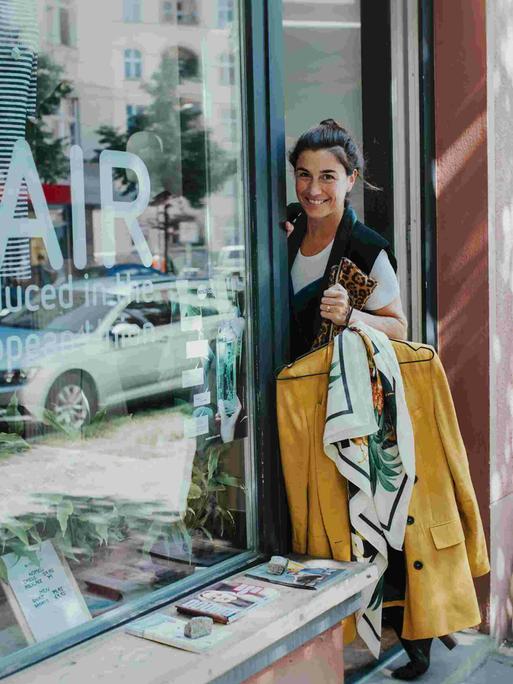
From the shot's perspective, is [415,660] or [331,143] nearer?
[331,143]

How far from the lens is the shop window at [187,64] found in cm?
304

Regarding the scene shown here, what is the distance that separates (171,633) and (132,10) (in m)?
1.86

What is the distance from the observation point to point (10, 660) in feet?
6.88

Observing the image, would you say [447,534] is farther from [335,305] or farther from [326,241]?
[326,241]

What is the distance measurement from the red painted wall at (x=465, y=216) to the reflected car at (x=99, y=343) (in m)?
1.37

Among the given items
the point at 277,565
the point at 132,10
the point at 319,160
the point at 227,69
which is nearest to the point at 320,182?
the point at 319,160

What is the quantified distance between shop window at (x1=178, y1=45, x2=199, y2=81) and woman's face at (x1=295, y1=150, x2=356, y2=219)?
1.49ft

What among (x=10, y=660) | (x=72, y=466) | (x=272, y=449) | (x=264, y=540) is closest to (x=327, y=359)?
(x=272, y=449)

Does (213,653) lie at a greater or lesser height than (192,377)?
lesser

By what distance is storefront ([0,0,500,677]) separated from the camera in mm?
2297

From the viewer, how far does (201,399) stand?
2814 mm

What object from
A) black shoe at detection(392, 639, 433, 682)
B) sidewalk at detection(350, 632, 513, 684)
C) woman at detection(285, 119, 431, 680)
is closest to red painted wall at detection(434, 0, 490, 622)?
sidewalk at detection(350, 632, 513, 684)

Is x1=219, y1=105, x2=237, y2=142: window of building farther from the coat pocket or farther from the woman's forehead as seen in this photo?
the coat pocket

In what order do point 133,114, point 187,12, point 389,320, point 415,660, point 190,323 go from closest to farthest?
point 190,323 → point 133,114 → point 187,12 → point 389,320 → point 415,660
